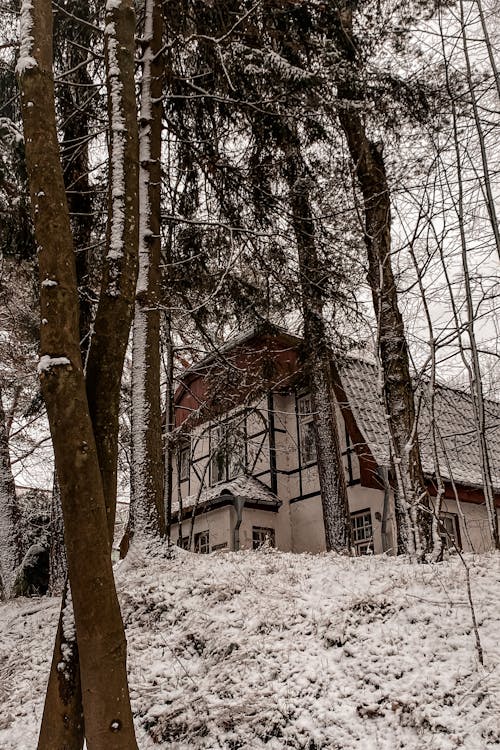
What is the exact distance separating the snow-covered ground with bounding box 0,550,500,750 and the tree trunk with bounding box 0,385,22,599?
4.76m

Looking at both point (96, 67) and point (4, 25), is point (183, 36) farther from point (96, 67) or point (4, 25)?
point (4, 25)

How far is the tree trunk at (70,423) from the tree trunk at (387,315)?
3528mm

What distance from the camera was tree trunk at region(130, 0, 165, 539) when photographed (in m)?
6.42

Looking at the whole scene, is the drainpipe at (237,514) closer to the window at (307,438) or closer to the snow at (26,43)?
the window at (307,438)

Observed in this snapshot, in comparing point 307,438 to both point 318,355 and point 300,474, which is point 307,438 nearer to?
point 300,474

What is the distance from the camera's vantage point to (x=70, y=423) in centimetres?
306

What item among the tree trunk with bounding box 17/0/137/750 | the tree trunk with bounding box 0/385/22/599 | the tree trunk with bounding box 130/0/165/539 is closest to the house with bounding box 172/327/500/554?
the tree trunk with bounding box 0/385/22/599

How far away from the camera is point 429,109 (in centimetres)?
739

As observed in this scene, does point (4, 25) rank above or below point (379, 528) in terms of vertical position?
above

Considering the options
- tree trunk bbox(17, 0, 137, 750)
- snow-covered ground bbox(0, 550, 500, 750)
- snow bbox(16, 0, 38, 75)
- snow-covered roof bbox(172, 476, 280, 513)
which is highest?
snow bbox(16, 0, 38, 75)

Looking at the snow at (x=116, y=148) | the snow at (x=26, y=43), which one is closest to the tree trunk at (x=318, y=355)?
the snow at (x=116, y=148)

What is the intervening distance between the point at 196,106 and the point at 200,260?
208cm

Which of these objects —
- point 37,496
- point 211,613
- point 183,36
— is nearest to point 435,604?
point 211,613

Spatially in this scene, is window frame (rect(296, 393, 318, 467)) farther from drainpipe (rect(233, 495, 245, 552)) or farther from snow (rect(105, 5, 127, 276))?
snow (rect(105, 5, 127, 276))
